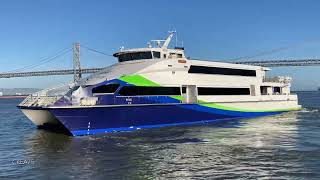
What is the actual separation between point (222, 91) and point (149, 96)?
259 inches

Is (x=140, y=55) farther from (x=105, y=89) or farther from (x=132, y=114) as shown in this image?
(x=132, y=114)

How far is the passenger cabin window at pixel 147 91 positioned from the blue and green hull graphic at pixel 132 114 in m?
0.22

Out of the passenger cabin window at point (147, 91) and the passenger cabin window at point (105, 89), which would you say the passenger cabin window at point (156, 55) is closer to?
the passenger cabin window at point (147, 91)

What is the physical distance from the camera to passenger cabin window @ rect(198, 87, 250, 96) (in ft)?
86.5

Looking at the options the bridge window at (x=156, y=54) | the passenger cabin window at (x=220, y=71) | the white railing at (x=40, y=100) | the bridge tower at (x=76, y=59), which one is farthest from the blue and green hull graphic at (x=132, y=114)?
the bridge tower at (x=76, y=59)

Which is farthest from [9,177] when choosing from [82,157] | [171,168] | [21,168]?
[171,168]

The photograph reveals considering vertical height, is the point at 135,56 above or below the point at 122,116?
above

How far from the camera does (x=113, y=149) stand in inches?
659

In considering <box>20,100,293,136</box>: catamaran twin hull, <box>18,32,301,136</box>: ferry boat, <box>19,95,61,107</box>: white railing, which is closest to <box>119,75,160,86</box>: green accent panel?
<box>18,32,301,136</box>: ferry boat

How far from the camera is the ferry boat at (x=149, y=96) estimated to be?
21141mm

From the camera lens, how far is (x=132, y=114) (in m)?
22.5

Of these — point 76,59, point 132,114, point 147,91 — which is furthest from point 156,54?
point 76,59

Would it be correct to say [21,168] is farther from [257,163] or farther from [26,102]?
[26,102]

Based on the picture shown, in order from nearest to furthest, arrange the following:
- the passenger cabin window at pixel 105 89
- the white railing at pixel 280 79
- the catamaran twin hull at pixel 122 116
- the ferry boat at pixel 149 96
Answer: the catamaran twin hull at pixel 122 116 < the ferry boat at pixel 149 96 < the passenger cabin window at pixel 105 89 < the white railing at pixel 280 79
